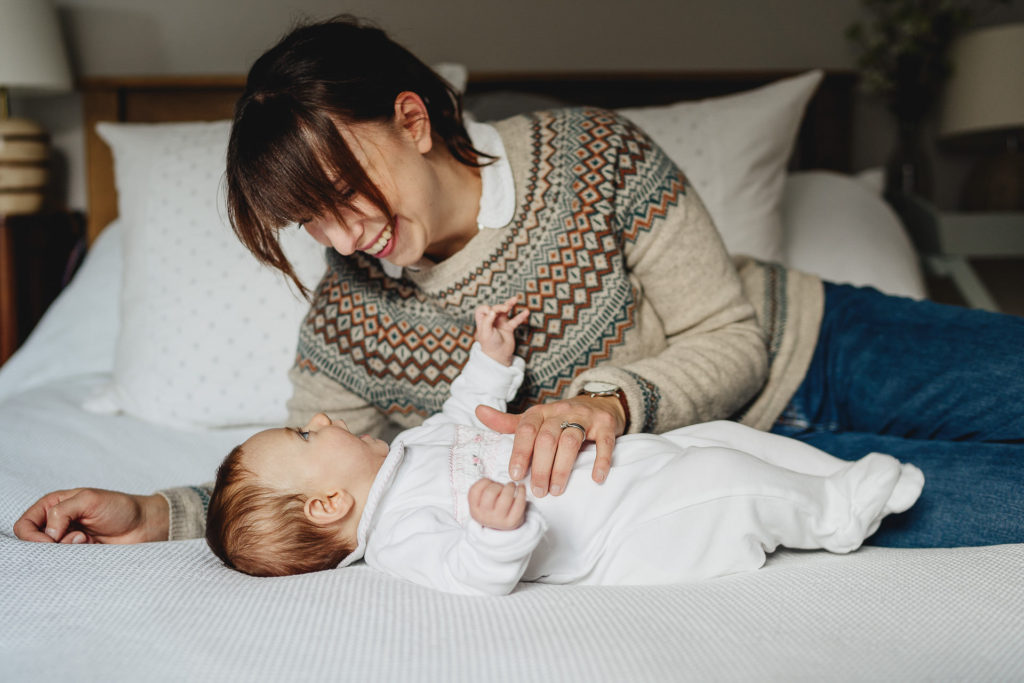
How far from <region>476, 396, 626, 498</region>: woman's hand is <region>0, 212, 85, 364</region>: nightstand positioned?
153cm

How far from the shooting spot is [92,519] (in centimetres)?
90

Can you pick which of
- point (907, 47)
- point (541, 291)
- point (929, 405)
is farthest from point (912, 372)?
point (907, 47)

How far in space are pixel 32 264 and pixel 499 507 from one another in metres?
1.78

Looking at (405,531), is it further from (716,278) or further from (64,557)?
(716,278)

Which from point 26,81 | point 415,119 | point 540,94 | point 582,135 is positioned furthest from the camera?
point 540,94

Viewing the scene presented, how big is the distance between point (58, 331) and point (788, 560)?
148cm

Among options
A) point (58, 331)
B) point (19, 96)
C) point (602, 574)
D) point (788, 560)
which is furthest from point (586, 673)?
point (19, 96)

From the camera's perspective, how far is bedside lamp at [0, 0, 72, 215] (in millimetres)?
1790

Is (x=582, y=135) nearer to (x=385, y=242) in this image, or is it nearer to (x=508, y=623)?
(x=385, y=242)

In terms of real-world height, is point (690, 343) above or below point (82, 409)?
above

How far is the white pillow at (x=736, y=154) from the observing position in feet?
5.09

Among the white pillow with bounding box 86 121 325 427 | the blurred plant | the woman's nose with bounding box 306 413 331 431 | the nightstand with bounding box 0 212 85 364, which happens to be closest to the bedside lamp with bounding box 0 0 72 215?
the nightstand with bounding box 0 212 85 364

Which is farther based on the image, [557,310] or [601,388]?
[557,310]

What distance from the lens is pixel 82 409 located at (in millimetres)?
1396
